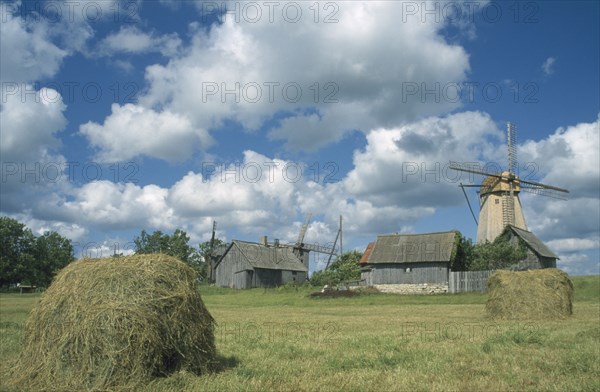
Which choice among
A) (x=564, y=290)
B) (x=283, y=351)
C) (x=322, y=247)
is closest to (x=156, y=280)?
(x=283, y=351)

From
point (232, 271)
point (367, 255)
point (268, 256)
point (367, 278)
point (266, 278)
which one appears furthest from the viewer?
point (268, 256)

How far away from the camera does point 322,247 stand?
90.9m

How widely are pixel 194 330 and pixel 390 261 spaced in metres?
47.6

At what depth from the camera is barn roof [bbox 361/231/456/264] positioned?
172 feet

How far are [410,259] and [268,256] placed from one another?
25624 mm

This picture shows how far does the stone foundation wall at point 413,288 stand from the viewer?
168 feet

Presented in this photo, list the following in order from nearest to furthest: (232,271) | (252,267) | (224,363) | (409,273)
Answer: (224,363) → (409,273) → (252,267) → (232,271)

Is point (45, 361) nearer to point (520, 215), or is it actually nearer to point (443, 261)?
point (443, 261)

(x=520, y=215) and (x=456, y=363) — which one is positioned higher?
(x=520, y=215)

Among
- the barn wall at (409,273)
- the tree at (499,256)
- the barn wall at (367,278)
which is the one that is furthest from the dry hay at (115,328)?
the barn wall at (367,278)

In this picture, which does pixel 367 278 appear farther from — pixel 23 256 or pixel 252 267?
pixel 23 256

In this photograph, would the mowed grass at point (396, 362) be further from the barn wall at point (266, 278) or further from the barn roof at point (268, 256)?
the barn roof at point (268, 256)

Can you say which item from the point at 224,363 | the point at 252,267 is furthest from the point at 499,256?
the point at 224,363

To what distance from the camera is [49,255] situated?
75250 millimetres
